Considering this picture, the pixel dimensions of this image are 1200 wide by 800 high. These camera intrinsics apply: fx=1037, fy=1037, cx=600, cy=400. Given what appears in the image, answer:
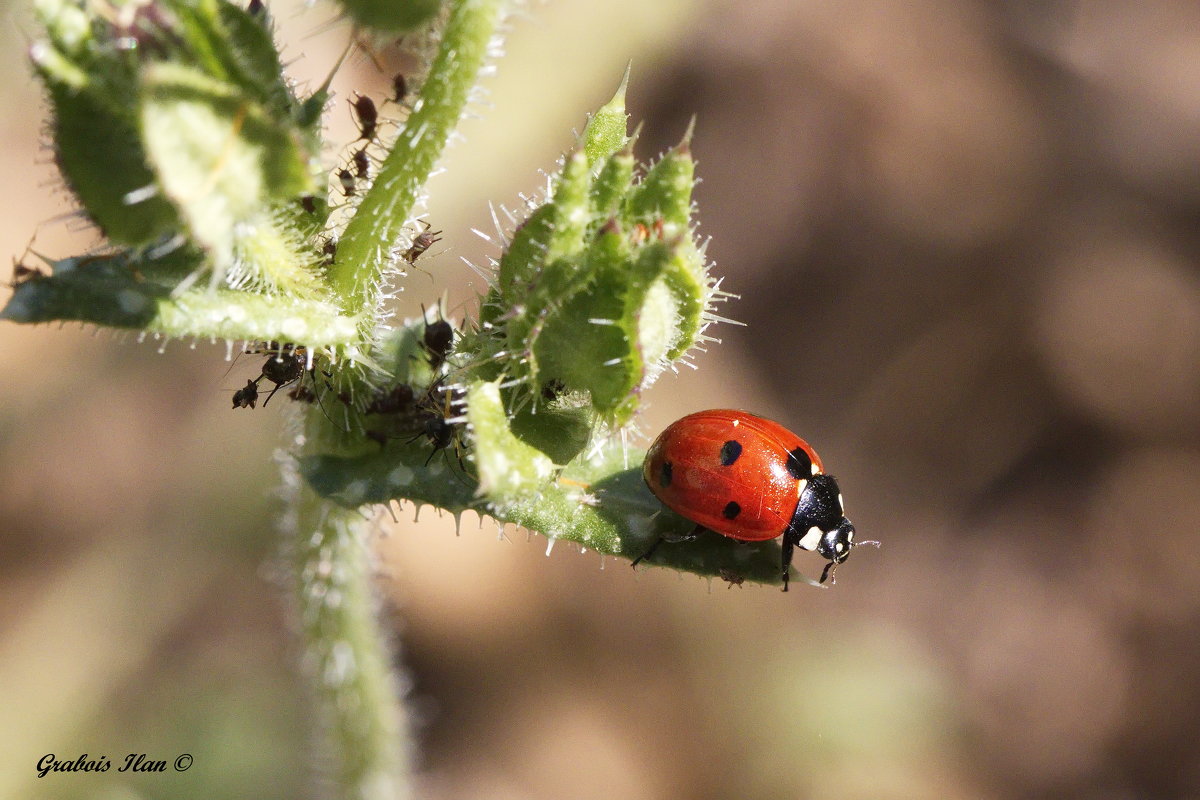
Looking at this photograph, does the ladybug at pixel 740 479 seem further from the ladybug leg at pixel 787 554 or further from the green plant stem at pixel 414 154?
the green plant stem at pixel 414 154

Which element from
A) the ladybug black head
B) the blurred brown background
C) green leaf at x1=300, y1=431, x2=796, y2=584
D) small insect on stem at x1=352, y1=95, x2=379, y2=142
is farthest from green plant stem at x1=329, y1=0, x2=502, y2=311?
the blurred brown background

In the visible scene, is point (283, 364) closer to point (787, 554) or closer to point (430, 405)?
point (430, 405)

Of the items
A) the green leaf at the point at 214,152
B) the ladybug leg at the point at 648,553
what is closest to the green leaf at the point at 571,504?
the ladybug leg at the point at 648,553

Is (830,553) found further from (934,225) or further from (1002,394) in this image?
(934,225)

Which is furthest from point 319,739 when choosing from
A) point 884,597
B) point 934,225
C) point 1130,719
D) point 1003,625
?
point 934,225

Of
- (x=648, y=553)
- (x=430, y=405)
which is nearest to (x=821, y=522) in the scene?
(x=648, y=553)
